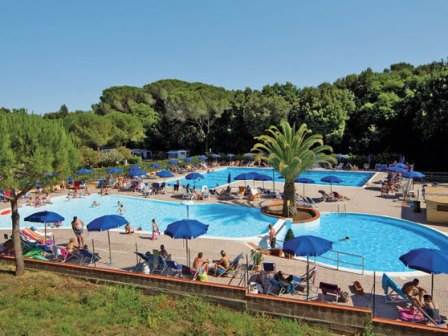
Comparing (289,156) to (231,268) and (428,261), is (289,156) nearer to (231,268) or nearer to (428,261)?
(231,268)

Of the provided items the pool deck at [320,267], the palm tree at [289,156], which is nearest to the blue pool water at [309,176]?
the pool deck at [320,267]

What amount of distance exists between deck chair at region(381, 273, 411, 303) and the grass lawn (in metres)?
2.30

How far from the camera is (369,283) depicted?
11.4 meters

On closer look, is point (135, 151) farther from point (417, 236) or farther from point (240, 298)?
point (240, 298)

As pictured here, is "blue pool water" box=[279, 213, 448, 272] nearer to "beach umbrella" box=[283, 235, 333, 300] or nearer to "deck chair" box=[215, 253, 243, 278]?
"beach umbrella" box=[283, 235, 333, 300]

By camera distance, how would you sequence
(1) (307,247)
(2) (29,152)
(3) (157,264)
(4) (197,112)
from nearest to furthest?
1. (1) (307,247)
2. (2) (29,152)
3. (3) (157,264)
4. (4) (197,112)

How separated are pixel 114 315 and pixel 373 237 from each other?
520 inches

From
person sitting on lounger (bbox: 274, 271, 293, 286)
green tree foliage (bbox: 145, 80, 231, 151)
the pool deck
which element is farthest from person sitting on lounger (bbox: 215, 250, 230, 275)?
green tree foliage (bbox: 145, 80, 231, 151)

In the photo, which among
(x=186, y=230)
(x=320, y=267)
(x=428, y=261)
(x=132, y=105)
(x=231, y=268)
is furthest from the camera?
(x=132, y=105)

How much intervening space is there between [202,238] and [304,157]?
851cm

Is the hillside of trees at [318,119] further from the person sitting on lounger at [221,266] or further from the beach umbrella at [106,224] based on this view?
the person sitting on lounger at [221,266]

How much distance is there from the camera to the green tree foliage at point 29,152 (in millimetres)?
10891

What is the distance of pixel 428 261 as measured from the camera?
9.34 meters

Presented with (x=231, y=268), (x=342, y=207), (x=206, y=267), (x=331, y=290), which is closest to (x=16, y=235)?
(x=206, y=267)
